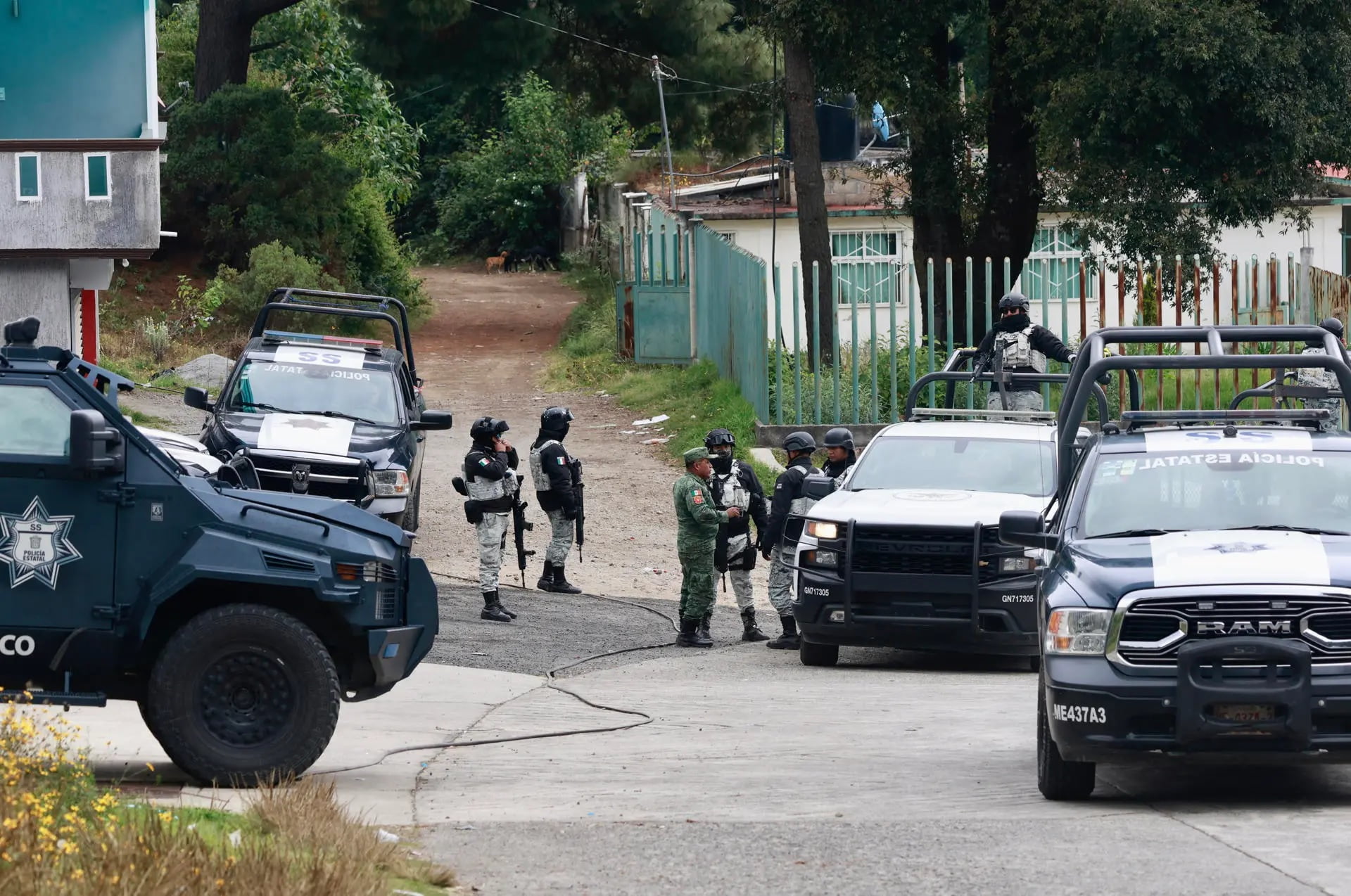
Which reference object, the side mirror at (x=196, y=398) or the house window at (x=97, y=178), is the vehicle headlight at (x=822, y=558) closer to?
the side mirror at (x=196, y=398)

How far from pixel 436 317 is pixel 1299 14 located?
24503 mm

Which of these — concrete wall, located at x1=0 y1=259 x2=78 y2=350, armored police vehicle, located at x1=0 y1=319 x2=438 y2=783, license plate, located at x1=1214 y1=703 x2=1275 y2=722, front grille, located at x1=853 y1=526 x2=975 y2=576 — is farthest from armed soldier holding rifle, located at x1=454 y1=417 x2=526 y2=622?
concrete wall, located at x1=0 y1=259 x2=78 y2=350

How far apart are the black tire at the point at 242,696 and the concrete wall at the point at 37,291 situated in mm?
18387

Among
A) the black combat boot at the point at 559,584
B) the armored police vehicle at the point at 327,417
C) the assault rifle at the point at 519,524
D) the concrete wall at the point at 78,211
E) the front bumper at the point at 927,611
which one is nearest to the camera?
the front bumper at the point at 927,611

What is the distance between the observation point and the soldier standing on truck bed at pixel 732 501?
15.6 meters

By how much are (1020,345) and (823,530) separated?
4270 mm

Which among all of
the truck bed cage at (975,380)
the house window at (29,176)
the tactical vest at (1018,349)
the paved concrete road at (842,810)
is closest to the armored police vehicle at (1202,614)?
the paved concrete road at (842,810)

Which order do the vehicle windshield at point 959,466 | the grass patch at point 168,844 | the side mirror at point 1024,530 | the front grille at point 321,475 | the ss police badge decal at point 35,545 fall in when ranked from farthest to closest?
1. the front grille at point 321,475
2. the vehicle windshield at point 959,466
3. the ss police badge decal at point 35,545
4. the side mirror at point 1024,530
5. the grass patch at point 168,844

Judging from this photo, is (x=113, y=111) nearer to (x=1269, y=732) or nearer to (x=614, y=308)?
(x=614, y=308)

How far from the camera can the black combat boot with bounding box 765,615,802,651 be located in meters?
15.8

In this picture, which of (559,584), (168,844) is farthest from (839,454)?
(168,844)

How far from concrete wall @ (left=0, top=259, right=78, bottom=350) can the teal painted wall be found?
7.09ft

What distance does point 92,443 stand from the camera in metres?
9.12

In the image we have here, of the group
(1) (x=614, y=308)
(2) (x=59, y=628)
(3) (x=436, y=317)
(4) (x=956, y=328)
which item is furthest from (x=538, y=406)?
(2) (x=59, y=628)
